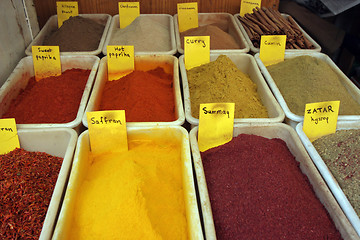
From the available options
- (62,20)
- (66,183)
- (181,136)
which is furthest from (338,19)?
(66,183)

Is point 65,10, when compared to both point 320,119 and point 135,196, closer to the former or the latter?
point 135,196

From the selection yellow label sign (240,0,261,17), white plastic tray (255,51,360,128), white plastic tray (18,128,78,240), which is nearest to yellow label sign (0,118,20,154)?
white plastic tray (18,128,78,240)

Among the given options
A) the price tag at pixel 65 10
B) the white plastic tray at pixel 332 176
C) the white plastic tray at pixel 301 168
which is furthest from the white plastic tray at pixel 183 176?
the price tag at pixel 65 10

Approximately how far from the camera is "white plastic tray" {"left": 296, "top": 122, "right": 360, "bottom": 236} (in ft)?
2.93

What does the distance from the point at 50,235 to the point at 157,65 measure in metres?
1.05

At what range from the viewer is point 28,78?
1.56m

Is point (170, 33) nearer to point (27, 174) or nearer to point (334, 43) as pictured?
point (334, 43)

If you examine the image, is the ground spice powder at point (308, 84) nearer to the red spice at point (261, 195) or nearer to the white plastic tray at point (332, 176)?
the white plastic tray at point (332, 176)

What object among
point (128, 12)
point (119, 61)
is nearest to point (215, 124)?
point (119, 61)

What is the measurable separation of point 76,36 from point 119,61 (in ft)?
1.31

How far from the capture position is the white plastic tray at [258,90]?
4.00 feet

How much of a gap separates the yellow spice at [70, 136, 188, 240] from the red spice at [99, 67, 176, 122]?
0.45 feet

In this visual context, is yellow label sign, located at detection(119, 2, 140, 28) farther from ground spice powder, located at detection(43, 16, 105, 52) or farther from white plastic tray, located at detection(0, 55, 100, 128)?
white plastic tray, located at detection(0, 55, 100, 128)

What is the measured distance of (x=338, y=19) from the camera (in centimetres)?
229
